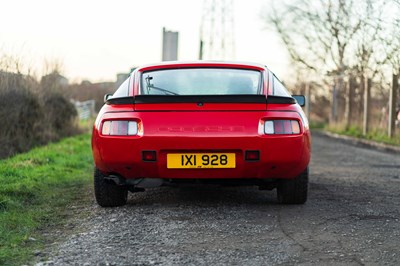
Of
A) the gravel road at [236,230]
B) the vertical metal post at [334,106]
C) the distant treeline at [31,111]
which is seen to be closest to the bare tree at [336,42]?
the vertical metal post at [334,106]

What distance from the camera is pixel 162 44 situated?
20.0 m

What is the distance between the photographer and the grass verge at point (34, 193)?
14.2ft

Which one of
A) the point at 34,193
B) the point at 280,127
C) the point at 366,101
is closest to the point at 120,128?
the point at 280,127

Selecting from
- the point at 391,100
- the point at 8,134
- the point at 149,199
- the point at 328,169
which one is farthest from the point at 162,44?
the point at 149,199

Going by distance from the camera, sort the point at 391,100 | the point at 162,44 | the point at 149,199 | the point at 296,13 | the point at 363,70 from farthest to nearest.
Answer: the point at 296,13
the point at 363,70
the point at 162,44
the point at 391,100
the point at 149,199

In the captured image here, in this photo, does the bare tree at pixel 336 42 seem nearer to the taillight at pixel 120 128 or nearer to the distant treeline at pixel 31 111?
the distant treeline at pixel 31 111

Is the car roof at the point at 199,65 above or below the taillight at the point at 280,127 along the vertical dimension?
above

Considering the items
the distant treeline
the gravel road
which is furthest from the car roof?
the distant treeline

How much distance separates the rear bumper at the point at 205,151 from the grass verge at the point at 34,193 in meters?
0.75

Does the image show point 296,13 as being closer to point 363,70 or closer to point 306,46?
point 306,46

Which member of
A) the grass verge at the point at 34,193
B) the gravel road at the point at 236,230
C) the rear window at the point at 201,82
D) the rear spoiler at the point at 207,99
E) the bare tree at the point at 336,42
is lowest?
the grass verge at the point at 34,193

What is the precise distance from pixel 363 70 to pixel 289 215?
2145 centimetres

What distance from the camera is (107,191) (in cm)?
568

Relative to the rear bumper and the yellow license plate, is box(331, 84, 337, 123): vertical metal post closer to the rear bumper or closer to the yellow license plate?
the rear bumper
